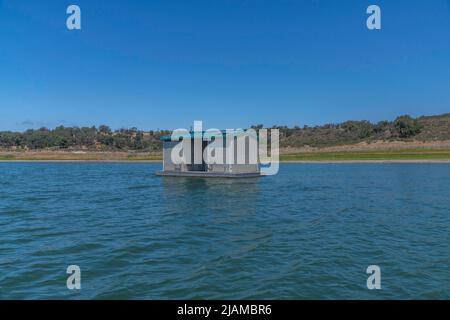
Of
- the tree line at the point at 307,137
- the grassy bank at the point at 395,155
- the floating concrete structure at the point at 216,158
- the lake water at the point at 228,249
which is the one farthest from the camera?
A: the tree line at the point at 307,137

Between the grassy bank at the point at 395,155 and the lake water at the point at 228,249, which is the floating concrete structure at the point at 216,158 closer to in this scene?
the lake water at the point at 228,249

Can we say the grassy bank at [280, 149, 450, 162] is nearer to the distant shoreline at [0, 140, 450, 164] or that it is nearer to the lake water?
the distant shoreline at [0, 140, 450, 164]

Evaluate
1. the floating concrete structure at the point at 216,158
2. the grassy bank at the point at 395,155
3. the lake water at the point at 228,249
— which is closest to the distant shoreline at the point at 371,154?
the grassy bank at the point at 395,155

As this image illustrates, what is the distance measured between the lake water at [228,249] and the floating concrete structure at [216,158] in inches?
779

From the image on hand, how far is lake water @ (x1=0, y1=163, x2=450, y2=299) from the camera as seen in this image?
27.7 ft

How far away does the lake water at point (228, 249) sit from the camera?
8438 mm

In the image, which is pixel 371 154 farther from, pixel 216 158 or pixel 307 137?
pixel 216 158

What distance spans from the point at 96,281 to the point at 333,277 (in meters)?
5.73

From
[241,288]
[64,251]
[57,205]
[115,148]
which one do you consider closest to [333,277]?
[241,288]

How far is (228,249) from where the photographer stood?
1187cm

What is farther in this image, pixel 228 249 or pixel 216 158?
pixel 216 158

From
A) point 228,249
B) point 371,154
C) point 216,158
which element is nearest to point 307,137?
point 371,154

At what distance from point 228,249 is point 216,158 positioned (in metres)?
31.8
